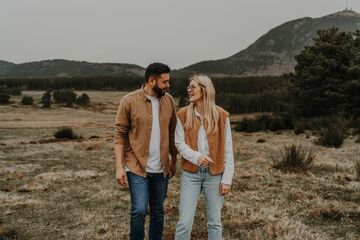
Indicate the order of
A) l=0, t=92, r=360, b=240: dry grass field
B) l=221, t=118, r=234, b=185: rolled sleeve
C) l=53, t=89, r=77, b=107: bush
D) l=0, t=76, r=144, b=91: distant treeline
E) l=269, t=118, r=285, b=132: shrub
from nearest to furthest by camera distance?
1. l=221, t=118, r=234, b=185: rolled sleeve
2. l=0, t=92, r=360, b=240: dry grass field
3. l=269, t=118, r=285, b=132: shrub
4. l=53, t=89, r=77, b=107: bush
5. l=0, t=76, r=144, b=91: distant treeline

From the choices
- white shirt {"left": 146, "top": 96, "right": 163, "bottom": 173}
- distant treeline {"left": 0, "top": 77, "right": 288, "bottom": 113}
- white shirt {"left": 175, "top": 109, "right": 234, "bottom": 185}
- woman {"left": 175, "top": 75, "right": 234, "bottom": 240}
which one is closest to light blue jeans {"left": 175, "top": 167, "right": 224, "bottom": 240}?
woman {"left": 175, "top": 75, "right": 234, "bottom": 240}

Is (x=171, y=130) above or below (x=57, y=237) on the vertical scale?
above

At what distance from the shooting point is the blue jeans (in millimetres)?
5172

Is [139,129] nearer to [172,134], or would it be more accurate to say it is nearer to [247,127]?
[172,134]

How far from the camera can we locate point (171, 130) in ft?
18.0

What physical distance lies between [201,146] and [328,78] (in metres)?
38.0

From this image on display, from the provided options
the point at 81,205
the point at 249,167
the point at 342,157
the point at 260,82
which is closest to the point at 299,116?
the point at 342,157

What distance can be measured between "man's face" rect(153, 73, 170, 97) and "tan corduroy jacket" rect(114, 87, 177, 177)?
5.0 inches

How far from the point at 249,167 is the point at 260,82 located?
110 metres

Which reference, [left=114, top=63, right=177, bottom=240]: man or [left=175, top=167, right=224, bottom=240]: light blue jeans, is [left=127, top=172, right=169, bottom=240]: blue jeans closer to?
[left=114, top=63, right=177, bottom=240]: man

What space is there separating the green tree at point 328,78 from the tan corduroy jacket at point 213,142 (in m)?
35.2

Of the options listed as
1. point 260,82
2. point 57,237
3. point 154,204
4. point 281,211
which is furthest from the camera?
point 260,82

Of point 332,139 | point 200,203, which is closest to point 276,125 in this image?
point 332,139

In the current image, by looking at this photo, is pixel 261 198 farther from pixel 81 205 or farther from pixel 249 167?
pixel 249 167
